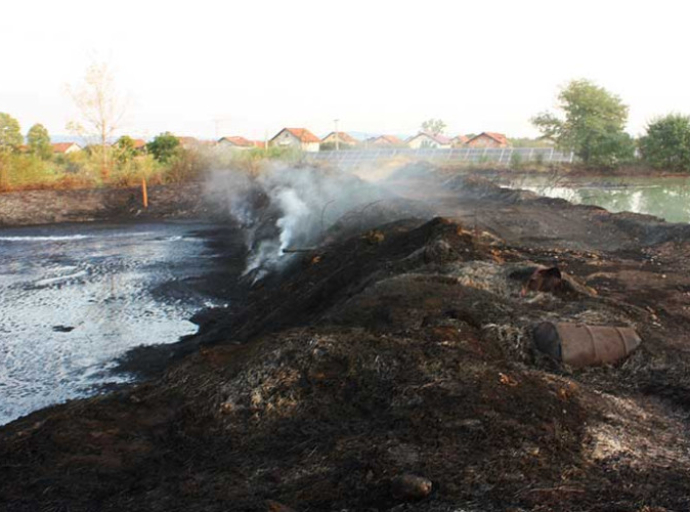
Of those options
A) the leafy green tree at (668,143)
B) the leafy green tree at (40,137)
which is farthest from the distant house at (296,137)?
the leafy green tree at (668,143)

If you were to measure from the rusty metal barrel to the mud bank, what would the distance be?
23.4m

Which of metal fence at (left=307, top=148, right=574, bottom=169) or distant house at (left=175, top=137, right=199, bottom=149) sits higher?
distant house at (left=175, top=137, right=199, bottom=149)

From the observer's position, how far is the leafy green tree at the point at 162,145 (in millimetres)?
36000

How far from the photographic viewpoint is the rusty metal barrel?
4926 mm

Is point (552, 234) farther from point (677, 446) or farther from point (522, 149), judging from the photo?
point (522, 149)

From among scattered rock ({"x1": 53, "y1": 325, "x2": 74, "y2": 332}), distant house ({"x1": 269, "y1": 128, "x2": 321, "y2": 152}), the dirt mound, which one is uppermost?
distant house ({"x1": 269, "y1": 128, "x2": 321, "y2": 152})

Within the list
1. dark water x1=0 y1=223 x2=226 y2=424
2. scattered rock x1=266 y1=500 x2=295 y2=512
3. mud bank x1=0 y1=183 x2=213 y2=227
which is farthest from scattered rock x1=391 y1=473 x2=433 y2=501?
mud bank x1=0 y1=183 x2=213 y2=227

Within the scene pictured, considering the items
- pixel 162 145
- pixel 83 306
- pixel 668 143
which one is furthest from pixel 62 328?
pixel 668 143

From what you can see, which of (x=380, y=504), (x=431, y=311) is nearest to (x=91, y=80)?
(x=431, y=311)

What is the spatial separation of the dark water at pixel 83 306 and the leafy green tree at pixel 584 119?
28247mm

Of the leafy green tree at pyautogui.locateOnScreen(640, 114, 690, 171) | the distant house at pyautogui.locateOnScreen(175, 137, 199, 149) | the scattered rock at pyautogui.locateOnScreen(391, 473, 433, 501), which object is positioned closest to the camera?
the scattered rock at pyautogui.locateOnScreen(391, 473, 433, 501)

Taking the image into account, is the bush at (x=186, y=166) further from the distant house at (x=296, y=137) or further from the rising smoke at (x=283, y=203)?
the distant house at (x=296, y=137)

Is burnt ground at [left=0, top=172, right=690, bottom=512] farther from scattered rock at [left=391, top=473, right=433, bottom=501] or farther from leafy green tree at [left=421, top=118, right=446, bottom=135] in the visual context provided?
leafy green tree at [left=421, top=118, right=446, bottom=135]

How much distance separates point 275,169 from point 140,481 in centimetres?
2573
